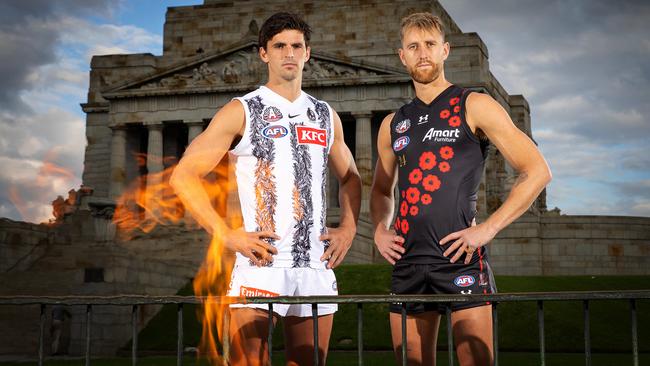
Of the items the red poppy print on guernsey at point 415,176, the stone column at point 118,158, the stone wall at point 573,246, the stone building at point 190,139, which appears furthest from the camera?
the stone column at point 118,158

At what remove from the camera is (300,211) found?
181 inches

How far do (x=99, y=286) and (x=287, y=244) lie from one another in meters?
15.8

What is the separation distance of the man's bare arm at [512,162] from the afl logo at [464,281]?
0.35ft

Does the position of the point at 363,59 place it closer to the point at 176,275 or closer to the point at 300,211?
the point at 176,275

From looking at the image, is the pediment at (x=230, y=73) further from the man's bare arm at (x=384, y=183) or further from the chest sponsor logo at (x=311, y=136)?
the chest sponsor logo at (x=311, y=136)

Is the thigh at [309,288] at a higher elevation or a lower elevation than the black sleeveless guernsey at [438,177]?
lower

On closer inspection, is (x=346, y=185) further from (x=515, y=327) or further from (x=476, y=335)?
(x=515, y=327)

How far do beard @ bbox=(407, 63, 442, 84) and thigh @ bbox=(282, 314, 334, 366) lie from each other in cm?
147

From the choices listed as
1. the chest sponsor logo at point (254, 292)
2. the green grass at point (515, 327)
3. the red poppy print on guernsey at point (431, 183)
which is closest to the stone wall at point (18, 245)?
the green grass at point (515, 327)

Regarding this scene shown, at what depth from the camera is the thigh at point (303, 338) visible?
177 inches

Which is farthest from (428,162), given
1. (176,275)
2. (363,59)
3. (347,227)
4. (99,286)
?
(363,59)

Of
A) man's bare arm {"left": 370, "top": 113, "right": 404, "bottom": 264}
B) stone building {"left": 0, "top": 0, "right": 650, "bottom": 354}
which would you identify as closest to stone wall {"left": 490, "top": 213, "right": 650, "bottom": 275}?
stone building {"left": 0, "top": 0, "right": 650, "bottom": 354}

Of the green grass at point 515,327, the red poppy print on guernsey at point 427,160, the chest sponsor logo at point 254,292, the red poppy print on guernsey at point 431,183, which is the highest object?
the red poppy print on guernsey at point 427,160

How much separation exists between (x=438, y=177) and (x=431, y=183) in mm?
51
